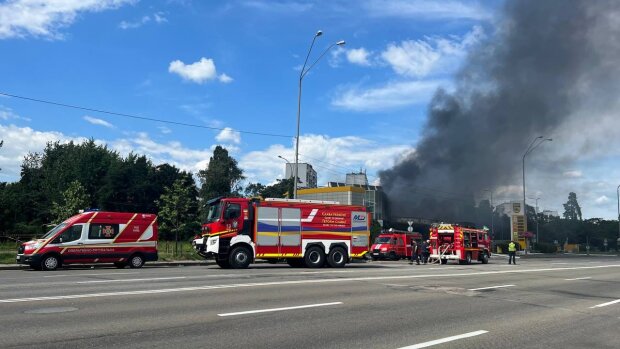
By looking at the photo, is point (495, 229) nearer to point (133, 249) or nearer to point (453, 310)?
point (133, 249)

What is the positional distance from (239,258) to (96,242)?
6.07 m

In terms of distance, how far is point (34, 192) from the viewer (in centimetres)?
8106

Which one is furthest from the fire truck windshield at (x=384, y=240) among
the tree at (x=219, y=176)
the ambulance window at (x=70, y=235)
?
the tree at (x=219, y=176)

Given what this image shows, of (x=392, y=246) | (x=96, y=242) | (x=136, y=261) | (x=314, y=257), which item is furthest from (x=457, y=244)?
(x=96, y=242)

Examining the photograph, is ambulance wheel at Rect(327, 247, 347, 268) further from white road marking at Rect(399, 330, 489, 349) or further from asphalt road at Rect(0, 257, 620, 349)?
white road marking at Rect(399, 330, 489, 349)

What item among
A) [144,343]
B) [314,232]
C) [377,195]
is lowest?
[144,343]

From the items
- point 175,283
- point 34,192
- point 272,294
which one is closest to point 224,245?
point 175,283

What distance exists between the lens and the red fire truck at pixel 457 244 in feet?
102

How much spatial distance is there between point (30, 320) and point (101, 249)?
1446 cm

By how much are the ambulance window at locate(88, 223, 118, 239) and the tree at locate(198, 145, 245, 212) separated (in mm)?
70429

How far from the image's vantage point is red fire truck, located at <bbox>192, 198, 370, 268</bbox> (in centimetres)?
2108

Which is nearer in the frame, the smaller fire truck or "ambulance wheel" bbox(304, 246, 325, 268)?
"ambulance wheel" bbox(304, 246, 325, 268)

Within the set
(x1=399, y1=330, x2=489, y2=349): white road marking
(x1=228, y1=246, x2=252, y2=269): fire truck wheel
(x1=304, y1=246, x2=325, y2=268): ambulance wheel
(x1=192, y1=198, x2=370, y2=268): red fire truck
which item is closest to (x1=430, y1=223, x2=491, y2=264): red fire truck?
(x1=192, y1=198, x2=370, y2=268): red fire truck

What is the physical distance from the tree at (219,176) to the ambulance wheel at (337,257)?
71046 millimetres
